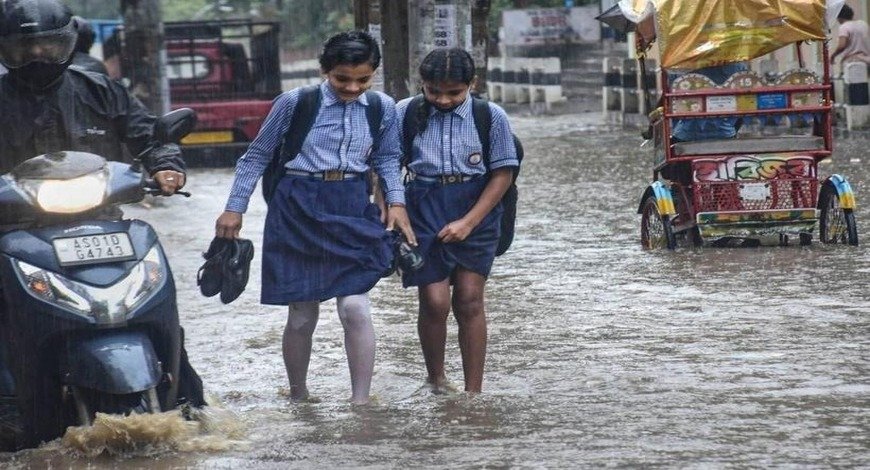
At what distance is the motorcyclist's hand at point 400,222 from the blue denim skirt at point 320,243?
71 mm

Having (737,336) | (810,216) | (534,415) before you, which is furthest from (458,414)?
(810,216)

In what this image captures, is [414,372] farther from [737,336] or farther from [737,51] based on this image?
[737,51]

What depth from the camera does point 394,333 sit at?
8891mm

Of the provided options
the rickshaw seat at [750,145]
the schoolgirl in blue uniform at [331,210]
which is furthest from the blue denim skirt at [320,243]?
the rickshaw seat at [750,145]

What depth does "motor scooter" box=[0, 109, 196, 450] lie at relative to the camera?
5.42m

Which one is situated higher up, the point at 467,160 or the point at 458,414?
the point at 467,160

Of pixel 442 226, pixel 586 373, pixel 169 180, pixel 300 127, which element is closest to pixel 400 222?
pixel 442 226

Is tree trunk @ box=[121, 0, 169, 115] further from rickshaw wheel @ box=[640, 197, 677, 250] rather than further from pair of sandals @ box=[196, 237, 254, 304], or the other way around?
pair of sandals @ box=[196, 237, 254, 304]

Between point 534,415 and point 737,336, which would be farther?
Result: point 737,336

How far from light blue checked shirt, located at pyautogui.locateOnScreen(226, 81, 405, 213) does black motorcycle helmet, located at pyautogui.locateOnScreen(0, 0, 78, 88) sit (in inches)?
37.2

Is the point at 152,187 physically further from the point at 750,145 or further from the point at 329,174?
the point at 750,145

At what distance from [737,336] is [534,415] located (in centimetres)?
202

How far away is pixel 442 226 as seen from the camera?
6.89 metres

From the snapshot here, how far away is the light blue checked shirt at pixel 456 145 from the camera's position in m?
6.89
